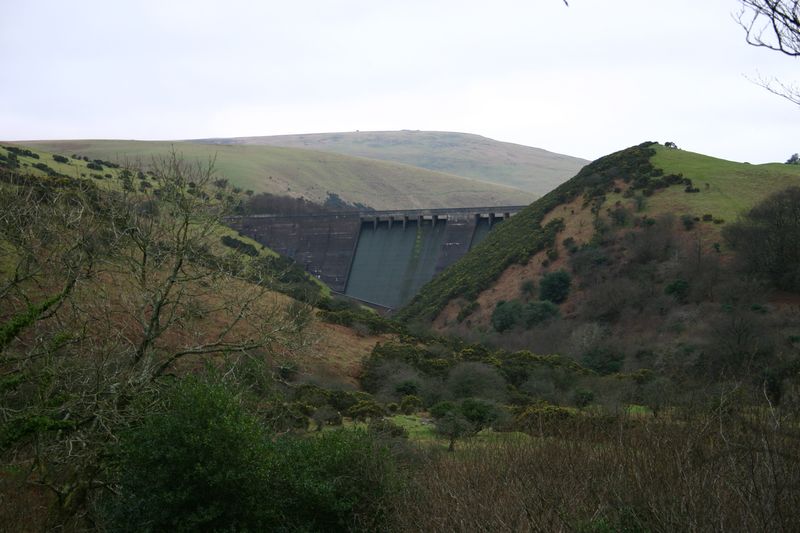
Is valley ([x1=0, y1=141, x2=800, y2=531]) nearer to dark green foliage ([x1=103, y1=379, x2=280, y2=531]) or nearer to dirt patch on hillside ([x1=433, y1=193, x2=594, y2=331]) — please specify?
dark green foliage ([x1=103, y1=379, x2=280, y2=531])

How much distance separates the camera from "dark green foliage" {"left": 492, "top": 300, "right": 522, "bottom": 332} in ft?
155

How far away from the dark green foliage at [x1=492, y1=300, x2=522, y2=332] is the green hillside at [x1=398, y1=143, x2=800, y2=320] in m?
5.33

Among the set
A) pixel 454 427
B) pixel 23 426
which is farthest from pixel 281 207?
pixel 23 426

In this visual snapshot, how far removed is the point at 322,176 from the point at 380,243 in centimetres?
8731

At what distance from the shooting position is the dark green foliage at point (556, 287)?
48866 mm

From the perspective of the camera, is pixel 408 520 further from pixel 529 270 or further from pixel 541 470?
pixel 529 270

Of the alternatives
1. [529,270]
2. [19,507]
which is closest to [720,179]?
[529,270]

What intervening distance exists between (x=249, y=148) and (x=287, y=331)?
167 meters

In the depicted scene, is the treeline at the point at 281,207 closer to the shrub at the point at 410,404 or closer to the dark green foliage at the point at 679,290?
the dark green foliage at the point at 679,290

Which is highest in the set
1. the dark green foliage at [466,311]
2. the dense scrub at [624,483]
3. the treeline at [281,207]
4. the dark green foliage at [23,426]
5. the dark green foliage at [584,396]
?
the dense scrub at [624,483]

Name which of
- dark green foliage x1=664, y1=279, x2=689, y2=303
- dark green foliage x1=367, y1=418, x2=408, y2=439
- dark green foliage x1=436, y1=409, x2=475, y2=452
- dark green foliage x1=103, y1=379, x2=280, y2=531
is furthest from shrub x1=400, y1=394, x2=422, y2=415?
dark green foliage x1=664, y1=279, x2=689, y2=303

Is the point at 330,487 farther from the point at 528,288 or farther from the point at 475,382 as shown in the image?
the point at 528,288

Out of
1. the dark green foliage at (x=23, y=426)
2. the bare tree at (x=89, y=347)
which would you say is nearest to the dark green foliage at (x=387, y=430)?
the bare tree at (x=89, y=347)

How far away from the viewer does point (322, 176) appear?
156500 millimetres
